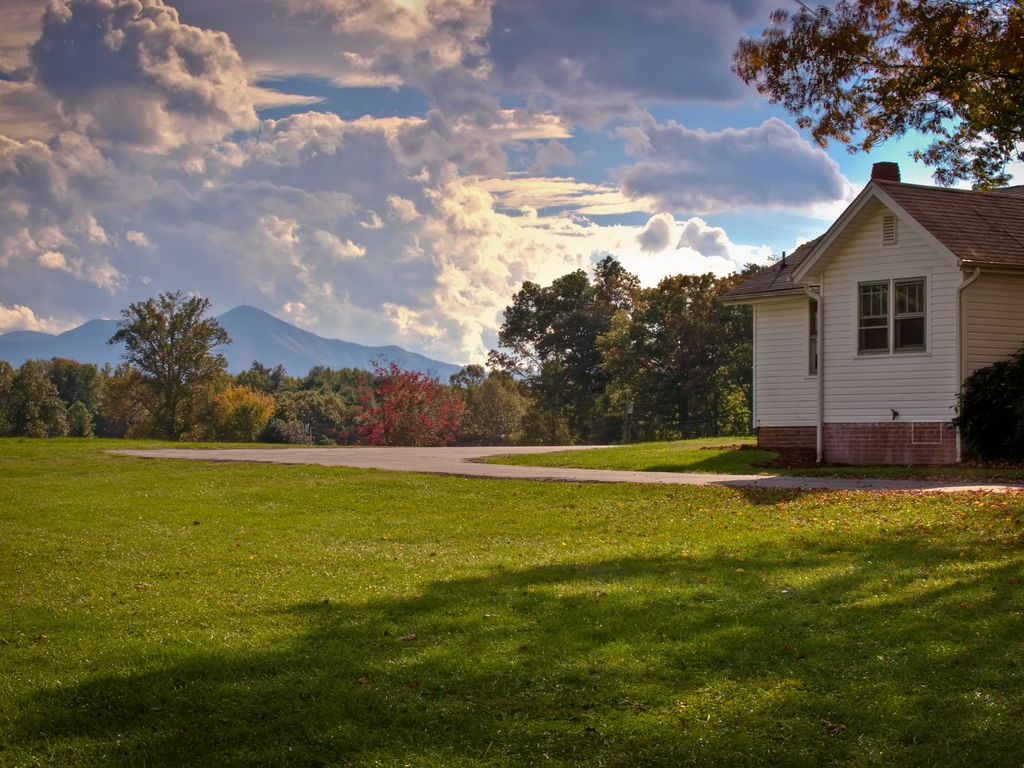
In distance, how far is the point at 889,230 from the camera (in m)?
22.5

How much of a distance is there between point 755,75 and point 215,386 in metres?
59.9

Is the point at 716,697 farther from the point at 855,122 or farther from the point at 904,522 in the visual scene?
the point at 855,122

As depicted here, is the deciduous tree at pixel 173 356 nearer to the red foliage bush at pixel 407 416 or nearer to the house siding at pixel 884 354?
the red foliage bush at pixel 407 416

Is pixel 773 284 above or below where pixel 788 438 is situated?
above

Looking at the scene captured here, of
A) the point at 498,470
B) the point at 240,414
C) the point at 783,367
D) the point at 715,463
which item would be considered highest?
the point at 783,367

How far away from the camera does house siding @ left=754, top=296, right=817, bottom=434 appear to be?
86.1 ft

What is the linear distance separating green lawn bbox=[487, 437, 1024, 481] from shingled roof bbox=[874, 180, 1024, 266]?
180 inches

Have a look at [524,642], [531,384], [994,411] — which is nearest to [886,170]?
[994,411]

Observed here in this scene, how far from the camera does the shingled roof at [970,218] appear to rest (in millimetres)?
21188

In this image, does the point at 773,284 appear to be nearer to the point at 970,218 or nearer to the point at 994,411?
the point at 970,218

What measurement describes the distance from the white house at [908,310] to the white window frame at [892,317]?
0.02 m

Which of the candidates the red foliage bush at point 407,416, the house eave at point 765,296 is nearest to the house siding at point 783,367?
the house eave at point 765,296

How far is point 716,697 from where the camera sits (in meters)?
6.20

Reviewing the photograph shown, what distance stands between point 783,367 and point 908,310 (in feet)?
16.1
